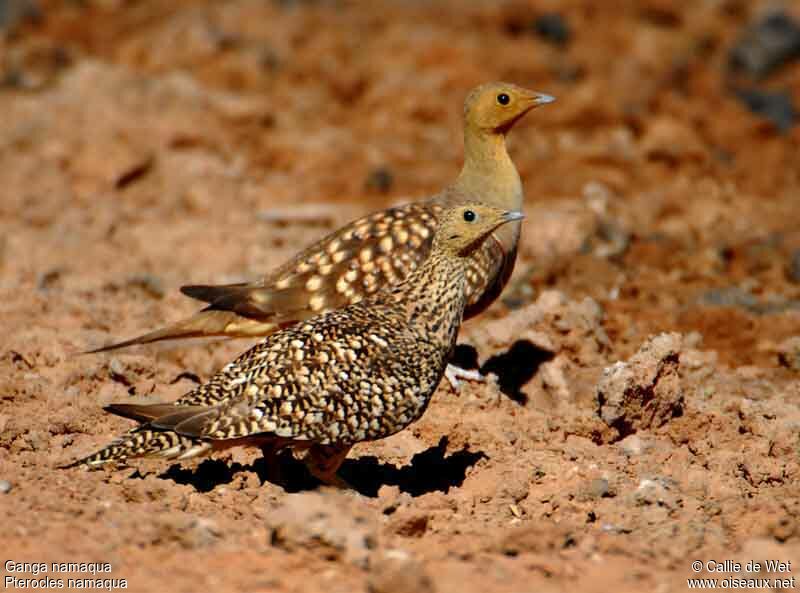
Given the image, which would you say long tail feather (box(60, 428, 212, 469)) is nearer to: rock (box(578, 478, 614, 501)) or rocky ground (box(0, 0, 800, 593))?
rocky ground (box(0, 0, 800, 593))

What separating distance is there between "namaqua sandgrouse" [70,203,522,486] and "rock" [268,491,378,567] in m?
0.50

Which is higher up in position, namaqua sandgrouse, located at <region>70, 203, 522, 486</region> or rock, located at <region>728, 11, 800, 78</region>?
rock, located at <region>728, 11, 800, 78</region>

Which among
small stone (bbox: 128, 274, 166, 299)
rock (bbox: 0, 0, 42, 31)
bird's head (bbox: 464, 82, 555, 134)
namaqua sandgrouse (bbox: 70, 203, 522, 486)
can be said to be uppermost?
rock (bbox: 0, 0, 42, 31)

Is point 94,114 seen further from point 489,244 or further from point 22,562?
point 22,562

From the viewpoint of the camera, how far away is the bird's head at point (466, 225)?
6.05m

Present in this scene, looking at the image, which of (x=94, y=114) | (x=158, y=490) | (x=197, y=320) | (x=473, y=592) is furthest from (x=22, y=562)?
(x=94, y=114)

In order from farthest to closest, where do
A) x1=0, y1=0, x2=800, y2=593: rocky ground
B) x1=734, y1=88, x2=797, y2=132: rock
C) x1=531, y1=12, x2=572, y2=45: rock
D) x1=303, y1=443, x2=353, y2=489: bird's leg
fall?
1. x1=531, y1=12, x2=572, y2=45: rock
2. x1=734, y1=88, x2=797, y2=132: rock
3. x1=303, y1=443, x2=353, y2=489: bird's leg
4. x1=0, y1=0, x2=800, y2=593: rocky ground

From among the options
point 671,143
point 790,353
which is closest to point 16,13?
point 671,143

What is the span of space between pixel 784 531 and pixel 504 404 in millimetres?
1812

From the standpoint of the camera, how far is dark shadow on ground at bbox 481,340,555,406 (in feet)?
24.3

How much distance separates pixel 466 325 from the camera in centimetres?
852

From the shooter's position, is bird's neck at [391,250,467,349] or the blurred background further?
the blurred background

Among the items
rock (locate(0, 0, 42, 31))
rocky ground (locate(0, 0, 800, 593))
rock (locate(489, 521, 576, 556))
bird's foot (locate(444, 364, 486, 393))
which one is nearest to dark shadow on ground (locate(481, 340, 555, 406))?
rocky ground (locate(0, 0, 800, 593))

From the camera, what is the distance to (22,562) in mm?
5008
